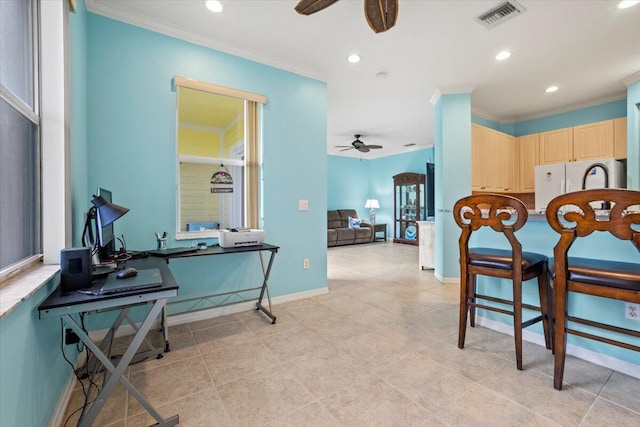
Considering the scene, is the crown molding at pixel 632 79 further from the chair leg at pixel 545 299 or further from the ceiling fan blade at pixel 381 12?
the ceiling fan blade at pixel 381 12

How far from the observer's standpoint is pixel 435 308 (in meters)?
3.03

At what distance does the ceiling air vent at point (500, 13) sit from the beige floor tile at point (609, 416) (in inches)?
116

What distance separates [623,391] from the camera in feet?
5.36

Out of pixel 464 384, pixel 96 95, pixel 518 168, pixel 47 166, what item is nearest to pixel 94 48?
pixel 96 95

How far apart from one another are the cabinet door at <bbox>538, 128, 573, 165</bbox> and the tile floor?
3.69 meters

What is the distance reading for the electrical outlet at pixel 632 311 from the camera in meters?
1.75

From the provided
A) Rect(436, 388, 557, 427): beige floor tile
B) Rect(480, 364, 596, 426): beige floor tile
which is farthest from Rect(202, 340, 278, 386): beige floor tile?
Rect(480, 364, 596, 426): beige floor tile

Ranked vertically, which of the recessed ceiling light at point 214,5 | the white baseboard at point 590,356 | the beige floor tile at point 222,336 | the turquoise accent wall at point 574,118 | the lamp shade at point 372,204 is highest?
the recessed ceiling light at point 214,5

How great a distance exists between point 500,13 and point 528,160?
3.29 m

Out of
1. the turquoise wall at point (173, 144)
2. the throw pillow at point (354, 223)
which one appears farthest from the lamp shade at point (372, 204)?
the turquoise wall at point (173, 144)

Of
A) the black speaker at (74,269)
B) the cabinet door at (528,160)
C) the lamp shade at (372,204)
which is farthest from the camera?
the lamp shade at (372,204)

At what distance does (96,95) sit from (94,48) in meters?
0.39

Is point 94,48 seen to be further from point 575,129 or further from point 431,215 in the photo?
point 431,215

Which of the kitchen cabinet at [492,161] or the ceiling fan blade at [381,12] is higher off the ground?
the ceiling fan blade at [381,12]
